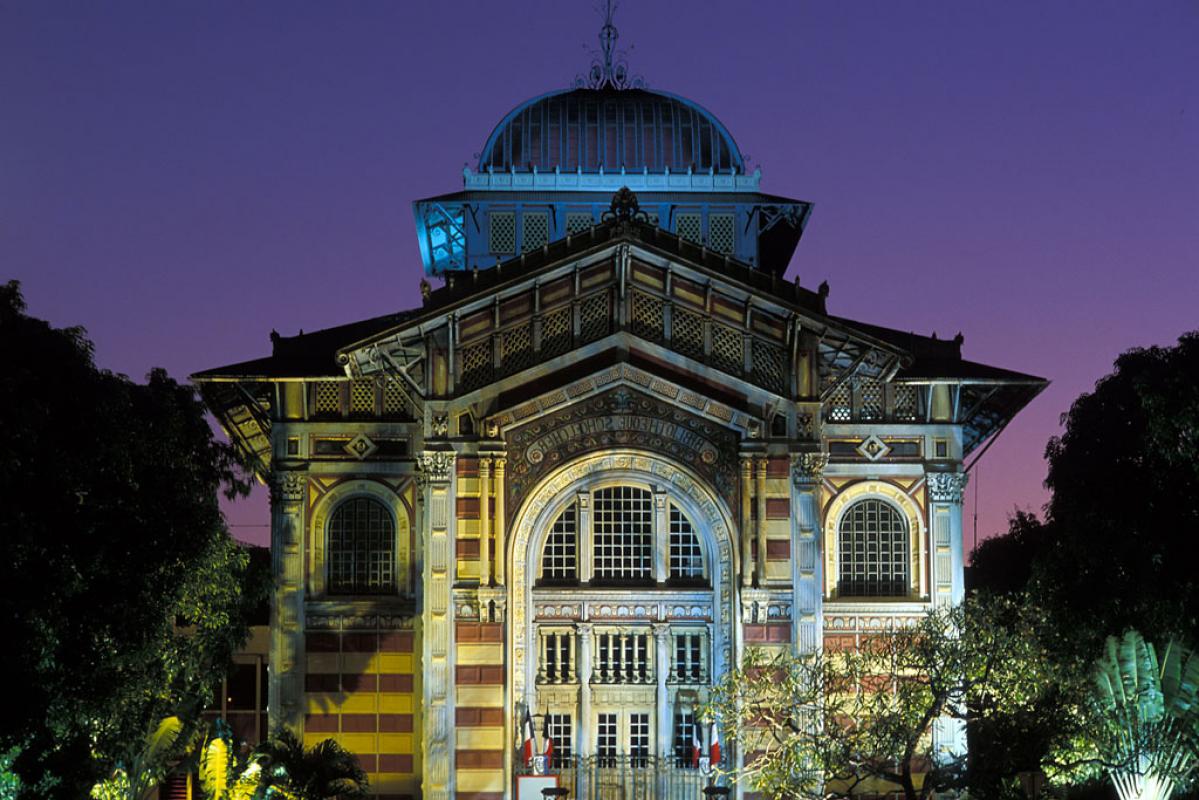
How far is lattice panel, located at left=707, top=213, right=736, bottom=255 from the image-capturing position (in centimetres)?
5375

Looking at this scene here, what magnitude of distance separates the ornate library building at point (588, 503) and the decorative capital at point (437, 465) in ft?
0.17

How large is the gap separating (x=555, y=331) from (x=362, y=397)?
5.48m

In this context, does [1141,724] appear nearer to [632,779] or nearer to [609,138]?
[632,779]

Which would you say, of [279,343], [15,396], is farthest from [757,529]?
[15,396]

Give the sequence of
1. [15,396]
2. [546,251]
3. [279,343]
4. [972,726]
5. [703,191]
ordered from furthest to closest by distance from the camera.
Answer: [703,191] → [279,343] → [546,251] → [972,726] → [15,396]

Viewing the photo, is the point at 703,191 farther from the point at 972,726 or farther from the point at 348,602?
the point at 972,726

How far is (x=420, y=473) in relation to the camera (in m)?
44.0

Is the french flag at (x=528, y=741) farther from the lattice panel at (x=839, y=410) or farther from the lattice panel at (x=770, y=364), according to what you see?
the lattice panel at (x=839, y=410)

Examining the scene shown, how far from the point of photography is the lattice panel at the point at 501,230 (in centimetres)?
5369

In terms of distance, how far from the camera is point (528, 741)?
4284 cm

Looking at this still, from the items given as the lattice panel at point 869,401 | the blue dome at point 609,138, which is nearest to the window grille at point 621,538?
the lattice panel at point 869,401

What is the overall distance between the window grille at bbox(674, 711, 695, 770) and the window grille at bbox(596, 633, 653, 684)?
1.23 m

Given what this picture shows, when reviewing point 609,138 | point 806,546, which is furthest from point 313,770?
point 609,138

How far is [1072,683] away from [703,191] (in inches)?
839
